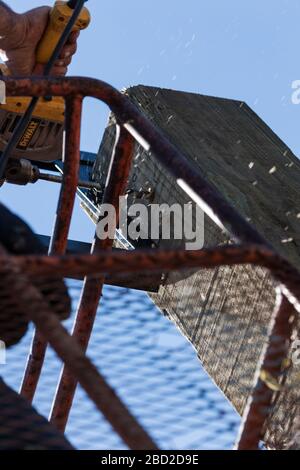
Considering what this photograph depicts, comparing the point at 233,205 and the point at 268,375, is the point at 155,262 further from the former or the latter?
the point at 233,205

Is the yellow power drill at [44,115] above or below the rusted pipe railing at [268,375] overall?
below

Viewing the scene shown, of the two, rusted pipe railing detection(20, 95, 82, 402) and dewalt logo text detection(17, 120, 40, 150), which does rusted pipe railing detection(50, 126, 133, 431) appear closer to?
rusted pipe railing detection(20, 95, 82, 402)

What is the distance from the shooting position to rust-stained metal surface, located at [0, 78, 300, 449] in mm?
2145

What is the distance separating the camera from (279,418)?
153 inches

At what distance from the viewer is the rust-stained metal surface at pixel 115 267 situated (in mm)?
2145

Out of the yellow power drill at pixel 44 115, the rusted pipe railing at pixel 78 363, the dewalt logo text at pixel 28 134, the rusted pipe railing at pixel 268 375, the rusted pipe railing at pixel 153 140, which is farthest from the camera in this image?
the dewalt logo text at pixel 28 134

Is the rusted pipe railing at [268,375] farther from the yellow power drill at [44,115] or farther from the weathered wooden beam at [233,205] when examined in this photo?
the yellow power drill at [44,115]

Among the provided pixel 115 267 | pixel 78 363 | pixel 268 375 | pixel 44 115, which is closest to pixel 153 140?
pixel 268 375

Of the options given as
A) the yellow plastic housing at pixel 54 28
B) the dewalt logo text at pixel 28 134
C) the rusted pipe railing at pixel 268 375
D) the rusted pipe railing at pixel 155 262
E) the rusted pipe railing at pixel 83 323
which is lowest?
the dewalt logo text at pixel 28 134

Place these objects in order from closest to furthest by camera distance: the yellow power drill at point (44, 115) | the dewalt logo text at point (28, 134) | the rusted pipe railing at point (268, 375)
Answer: the rusted pipe railing at point (268, 375) → the yellow power drill at point (44, 115) → the dewalt logo text at point (28, 134)

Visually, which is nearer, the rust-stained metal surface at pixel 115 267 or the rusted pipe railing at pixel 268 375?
the rust-stained metal surface at pixel 115 267

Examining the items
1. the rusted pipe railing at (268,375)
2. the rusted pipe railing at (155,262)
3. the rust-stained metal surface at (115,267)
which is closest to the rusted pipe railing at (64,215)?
the rust-stained metal surface at (115,267)
